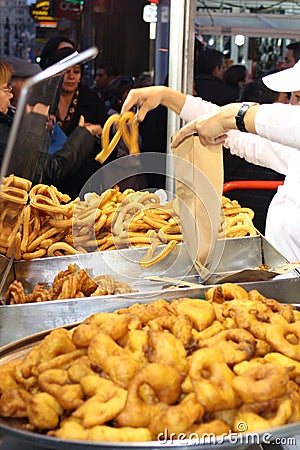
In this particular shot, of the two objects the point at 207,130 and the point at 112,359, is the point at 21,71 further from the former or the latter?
the point at 112,359

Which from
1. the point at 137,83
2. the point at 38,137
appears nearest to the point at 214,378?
the point at 38,137

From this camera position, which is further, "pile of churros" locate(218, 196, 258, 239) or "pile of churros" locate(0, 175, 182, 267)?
"pile of churros" locate(218, 196, 258, 239)

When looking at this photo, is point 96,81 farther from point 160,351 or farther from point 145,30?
point 160,351

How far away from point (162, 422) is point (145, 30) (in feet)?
21.4

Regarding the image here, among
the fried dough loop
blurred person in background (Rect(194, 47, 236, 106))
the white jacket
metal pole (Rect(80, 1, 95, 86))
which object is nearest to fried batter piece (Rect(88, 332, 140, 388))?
the fried dough loop

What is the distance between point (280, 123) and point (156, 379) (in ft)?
2.88

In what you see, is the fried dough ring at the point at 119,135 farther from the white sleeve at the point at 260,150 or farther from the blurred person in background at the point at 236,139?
the white sleeve at the point at 260,150

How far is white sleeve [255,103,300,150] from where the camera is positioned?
166 centimetres

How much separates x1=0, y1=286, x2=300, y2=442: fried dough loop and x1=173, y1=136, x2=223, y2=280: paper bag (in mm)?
796

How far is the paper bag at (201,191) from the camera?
2012mm

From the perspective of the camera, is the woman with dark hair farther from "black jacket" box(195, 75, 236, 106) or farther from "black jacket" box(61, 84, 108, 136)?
"black jacket" box(195, 75, 236, 106)

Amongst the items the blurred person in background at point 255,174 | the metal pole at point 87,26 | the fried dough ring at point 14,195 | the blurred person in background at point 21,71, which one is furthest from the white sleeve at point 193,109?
the metal pole at point 87,26

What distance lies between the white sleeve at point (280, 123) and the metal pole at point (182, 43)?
5.45 ft

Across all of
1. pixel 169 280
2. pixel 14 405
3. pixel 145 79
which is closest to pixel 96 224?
pixel 169 280
